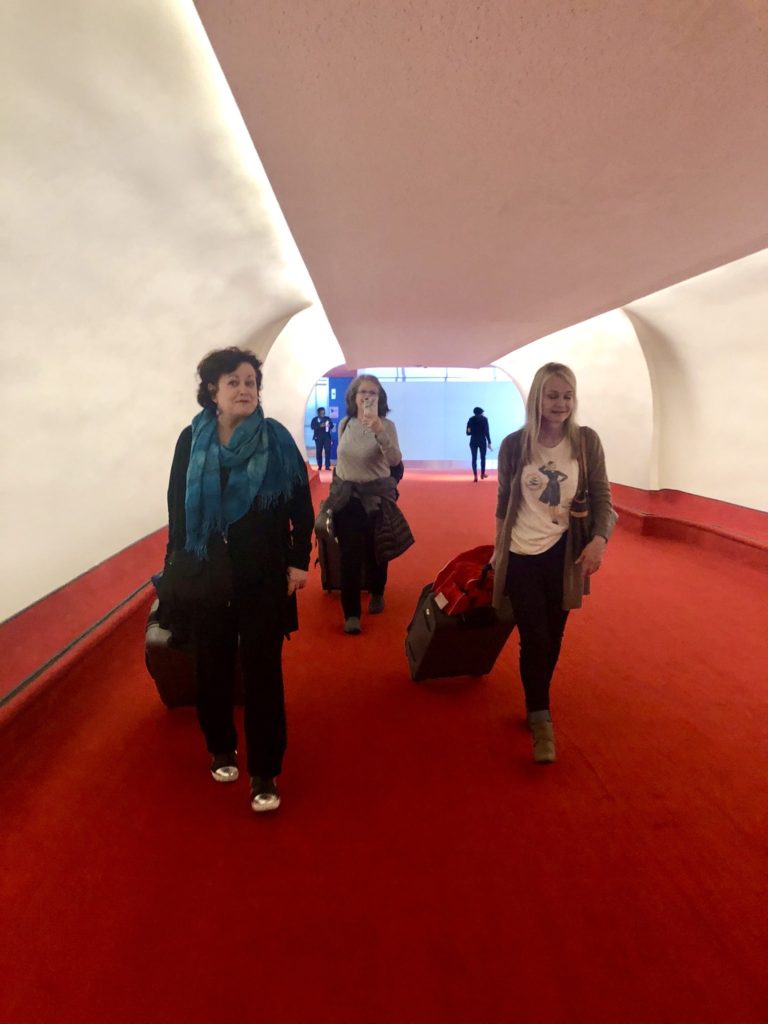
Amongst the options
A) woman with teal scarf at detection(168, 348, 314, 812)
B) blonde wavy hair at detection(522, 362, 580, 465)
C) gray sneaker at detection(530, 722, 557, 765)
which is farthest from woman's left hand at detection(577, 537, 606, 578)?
woman with teal scarf at detection(168, 348, 314, 812)

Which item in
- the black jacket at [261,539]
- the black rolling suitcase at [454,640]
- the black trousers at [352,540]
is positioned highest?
the black jacket at [261,539]

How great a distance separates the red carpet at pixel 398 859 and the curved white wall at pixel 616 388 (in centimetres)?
568

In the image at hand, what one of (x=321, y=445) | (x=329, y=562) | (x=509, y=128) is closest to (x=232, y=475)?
(x=509, y=128)

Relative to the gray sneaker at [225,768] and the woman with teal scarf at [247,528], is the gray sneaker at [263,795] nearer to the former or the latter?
the woman with teal scarf at [247,528]

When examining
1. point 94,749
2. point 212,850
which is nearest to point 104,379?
point 94,749

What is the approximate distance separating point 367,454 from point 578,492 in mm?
1710

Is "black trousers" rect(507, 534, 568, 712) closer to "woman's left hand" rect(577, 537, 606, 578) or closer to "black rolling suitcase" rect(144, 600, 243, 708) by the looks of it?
"woman's left hand" rect(577, 537, 606, 578)

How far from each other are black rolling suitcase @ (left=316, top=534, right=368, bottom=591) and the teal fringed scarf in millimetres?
2929

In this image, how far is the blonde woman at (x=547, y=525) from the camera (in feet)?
9.10

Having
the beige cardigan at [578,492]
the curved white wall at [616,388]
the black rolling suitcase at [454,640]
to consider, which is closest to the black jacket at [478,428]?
the curved white wall at [616,388]

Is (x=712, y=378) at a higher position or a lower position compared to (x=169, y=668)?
higher

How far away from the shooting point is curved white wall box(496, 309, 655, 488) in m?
8.58

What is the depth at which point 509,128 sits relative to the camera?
9.45 feet

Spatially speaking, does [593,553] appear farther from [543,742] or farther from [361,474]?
[361,474]
